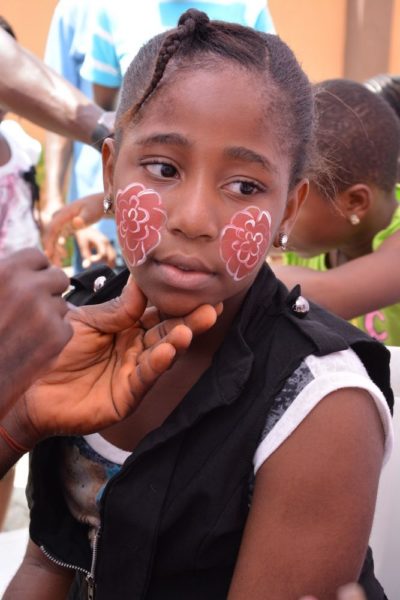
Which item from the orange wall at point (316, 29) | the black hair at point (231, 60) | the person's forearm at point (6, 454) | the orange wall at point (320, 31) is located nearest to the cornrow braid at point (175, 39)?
the black hair at point (231, 60)

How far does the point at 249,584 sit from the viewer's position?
108 centimetres

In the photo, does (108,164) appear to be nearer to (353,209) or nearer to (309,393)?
(309,393)

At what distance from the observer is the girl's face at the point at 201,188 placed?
1148 mm

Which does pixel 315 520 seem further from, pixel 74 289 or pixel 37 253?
pixel 74 289

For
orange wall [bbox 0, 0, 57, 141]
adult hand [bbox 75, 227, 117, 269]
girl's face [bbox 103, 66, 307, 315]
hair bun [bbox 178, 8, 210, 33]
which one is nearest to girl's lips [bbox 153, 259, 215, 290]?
girl's face [bbox 103, 66, 307, 315]

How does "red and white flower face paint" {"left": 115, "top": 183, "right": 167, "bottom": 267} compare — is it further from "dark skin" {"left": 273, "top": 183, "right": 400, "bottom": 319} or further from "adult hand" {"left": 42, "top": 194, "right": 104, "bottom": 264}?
"adult hand" {"left": 42, "top": 194, "right": 104, "bottom": 264}

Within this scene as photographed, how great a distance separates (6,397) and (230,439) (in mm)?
342

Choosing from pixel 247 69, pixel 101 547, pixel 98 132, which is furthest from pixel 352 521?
pixel 98 132

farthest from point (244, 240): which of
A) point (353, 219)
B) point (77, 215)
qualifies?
point (77, 215)

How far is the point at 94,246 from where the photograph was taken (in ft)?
10.8

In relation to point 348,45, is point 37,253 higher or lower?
higher

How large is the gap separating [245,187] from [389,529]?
70cm

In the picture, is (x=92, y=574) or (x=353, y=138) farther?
(x=353, y=138)

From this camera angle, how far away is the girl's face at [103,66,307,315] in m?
1.15
